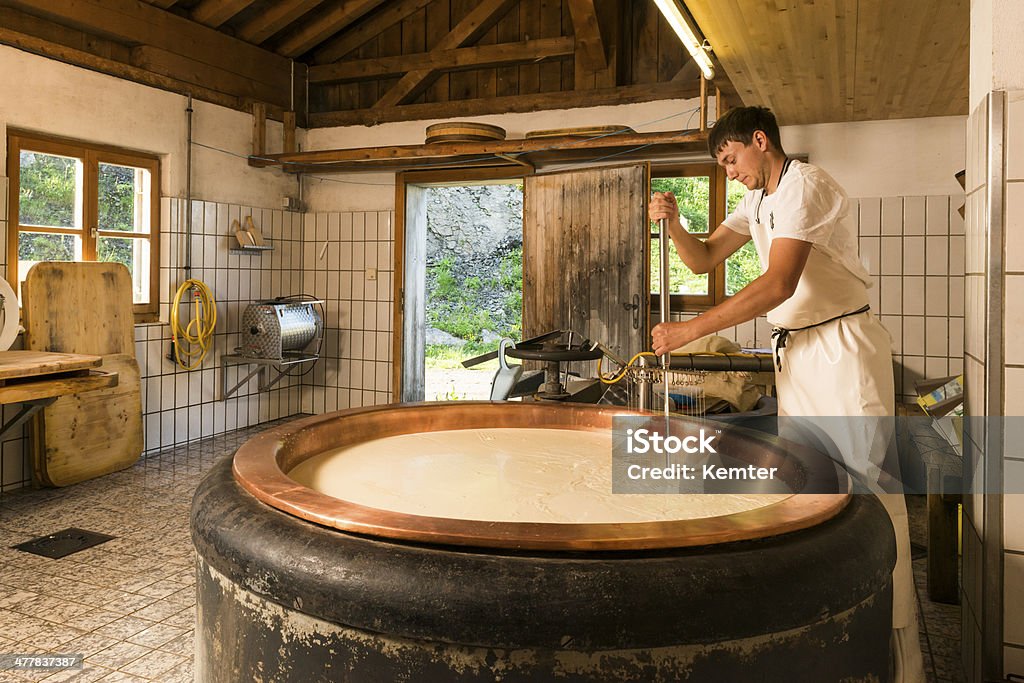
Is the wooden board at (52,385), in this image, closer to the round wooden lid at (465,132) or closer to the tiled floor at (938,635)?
the round wooden lid at (465,132)

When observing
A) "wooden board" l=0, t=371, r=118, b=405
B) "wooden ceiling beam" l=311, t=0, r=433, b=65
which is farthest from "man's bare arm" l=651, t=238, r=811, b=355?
"wooden ceiling beam" l=311, t=0, r=433, b=65

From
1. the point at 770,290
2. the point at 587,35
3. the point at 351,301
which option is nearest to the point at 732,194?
the point at 587,35

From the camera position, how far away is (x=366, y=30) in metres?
6.30

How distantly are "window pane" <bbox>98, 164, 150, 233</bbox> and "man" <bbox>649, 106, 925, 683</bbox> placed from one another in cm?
408

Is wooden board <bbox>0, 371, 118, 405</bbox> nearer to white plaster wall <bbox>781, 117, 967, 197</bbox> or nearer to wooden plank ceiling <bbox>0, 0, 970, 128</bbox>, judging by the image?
wooden plank ceiling <bbox>0, 0, 970, 128</bbox>

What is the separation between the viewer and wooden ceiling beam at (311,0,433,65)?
6.16 m

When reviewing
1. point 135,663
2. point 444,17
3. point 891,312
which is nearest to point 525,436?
point 135,663

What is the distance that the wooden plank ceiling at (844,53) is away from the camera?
2812mm

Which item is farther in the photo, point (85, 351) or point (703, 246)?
point (85, 351)

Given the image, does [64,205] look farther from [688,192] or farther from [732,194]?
[688,192]

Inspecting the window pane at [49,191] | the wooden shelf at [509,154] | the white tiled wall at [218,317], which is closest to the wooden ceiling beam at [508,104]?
the wooden shelf at [509,154]

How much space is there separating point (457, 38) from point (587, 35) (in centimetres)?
110

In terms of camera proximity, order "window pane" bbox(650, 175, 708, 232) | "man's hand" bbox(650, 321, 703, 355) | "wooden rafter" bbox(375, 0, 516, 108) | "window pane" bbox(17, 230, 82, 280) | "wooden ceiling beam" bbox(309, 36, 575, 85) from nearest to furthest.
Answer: "man's hand" bbox(650, 321, 703, 355) → "window pane" bbox(17, 230, 82, 280) → "window pane" bbox(650, 175, 708, 232) → "wooden ceiling beam" bbox(309, 36, 575, 85) → "wooden rafter" bbox(375, 0, 516, 108)

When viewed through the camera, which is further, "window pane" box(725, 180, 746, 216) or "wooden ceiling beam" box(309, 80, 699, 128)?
"wooden ceiling beam" box(309, 80, 699, 128)
